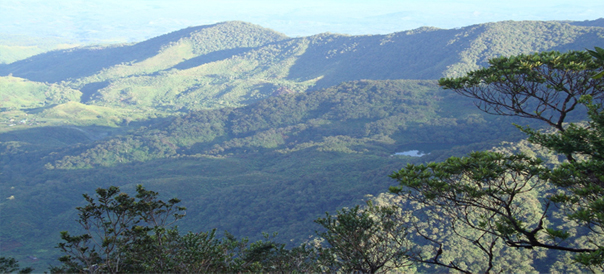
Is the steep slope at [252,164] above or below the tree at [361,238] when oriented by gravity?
below

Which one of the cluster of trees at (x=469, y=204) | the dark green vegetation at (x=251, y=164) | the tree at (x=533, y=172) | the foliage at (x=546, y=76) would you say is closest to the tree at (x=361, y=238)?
the cluster of trees at (x=469, y=204)

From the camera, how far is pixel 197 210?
111062mm

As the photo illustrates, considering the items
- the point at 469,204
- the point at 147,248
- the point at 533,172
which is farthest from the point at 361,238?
the point at 147,248

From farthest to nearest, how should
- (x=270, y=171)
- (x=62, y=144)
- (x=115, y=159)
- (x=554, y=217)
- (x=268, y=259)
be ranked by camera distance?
(x=62, y=144), (x=115, y=159), (x=270, y=171), (x=554, y=217), (x=268, y=259)

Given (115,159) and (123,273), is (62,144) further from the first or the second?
(123,273)

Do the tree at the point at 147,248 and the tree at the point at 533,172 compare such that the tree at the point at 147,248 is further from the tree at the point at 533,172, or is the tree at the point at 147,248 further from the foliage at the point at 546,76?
the foliage at the point at 546,76

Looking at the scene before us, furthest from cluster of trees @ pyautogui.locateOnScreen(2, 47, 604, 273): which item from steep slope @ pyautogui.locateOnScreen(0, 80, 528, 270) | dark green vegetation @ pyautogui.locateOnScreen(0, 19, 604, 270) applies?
steep slope @ pyautogui.locateOnScreen(0, 80, 528, 270)

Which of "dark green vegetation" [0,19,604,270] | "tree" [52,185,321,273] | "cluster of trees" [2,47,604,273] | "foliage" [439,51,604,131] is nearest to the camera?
"cluster of trees" [2,47,604,273]

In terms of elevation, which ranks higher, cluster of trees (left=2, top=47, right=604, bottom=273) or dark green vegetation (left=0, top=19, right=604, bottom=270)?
cluster of trees (left=2, top=47, right=604, bottom=273)

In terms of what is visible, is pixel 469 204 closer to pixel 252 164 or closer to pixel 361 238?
pixel 361 238

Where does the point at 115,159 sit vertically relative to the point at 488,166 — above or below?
below

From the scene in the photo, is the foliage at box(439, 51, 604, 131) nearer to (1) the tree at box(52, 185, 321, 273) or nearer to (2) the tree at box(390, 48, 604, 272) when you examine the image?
(2) the tree at box(390, 48, 604, 272)

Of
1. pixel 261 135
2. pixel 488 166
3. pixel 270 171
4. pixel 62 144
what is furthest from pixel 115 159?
pixel 488 166

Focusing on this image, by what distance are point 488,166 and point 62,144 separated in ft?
710
